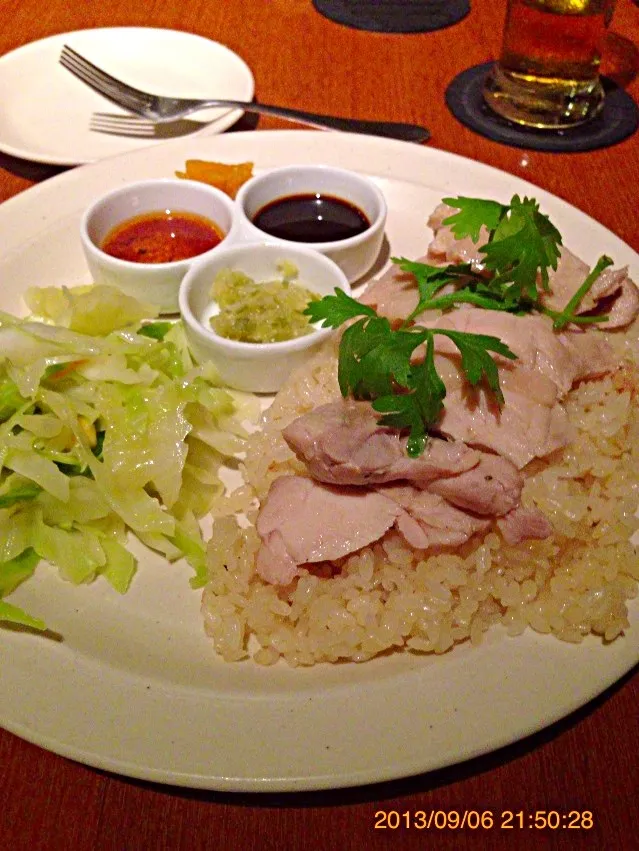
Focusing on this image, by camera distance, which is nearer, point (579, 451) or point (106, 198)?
point (579, 451)

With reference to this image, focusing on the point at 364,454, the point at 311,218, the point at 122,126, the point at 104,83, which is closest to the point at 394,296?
the point at 311,218

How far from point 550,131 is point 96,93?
8.31ft

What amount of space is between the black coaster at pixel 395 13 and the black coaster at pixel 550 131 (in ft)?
2.74

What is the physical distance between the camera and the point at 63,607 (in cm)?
197

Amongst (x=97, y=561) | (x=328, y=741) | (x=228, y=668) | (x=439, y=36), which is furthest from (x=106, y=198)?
(x=439, y=36)

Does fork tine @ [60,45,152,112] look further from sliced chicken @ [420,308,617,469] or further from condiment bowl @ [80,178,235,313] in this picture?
sliced chicken @ [420,308,617,469]

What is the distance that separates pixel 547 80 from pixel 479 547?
2937 millimetres

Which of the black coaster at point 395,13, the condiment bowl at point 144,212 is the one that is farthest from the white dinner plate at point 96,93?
the black coaster at point 395,13

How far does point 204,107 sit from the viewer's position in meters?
3.66

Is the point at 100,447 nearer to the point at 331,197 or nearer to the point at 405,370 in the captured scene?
the point at 405,370

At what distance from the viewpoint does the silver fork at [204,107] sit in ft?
12.1

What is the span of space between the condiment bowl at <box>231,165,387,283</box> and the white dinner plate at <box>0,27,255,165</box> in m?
0.65

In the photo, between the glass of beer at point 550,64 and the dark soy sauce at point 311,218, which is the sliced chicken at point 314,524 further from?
the glass of beer at point 550,64

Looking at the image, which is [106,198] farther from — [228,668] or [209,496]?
[228,668]
